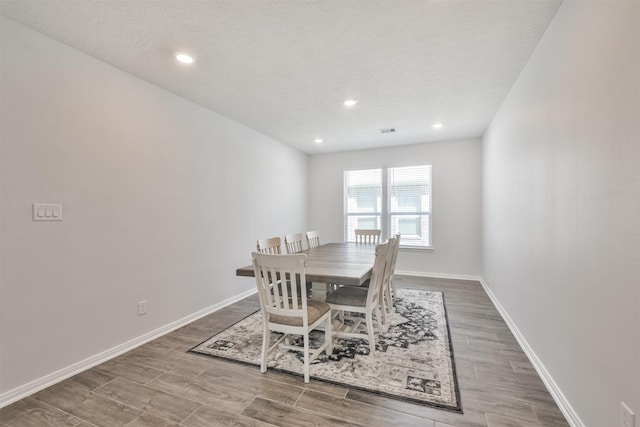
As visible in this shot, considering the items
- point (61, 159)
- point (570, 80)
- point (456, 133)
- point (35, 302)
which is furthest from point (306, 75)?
point (456, 133)

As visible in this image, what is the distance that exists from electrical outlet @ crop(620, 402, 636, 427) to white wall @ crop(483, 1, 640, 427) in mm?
34

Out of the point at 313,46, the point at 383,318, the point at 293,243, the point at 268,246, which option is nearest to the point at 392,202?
the point at 293,243


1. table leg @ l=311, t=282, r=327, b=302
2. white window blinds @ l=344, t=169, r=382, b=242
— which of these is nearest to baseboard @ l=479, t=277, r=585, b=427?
table leg @ l=311, t=282, r=327, b=302

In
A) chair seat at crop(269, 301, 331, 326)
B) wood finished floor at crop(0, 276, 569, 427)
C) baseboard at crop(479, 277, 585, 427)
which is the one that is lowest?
wood finished floor at crop(0, 276, 569, 427)

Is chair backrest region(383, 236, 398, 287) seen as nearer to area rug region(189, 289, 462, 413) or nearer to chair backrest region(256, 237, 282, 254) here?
area rug region(189, 289, 462, 413)

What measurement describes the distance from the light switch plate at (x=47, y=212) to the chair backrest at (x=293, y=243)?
6.65ft

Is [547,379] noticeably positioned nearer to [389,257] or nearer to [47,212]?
[389,257]

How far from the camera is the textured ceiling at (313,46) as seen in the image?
1.79 meters

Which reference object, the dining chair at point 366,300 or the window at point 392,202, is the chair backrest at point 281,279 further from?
the window at point 392,202

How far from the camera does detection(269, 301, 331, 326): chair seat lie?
2.07 m

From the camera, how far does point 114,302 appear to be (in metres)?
2.46

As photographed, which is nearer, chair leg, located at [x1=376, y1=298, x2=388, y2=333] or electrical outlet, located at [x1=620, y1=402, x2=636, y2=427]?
electrical outlet, located at [x1=620, y1=402, x2=636, y2=427]

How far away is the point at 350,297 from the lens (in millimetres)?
2559

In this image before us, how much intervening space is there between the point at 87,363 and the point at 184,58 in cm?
264
